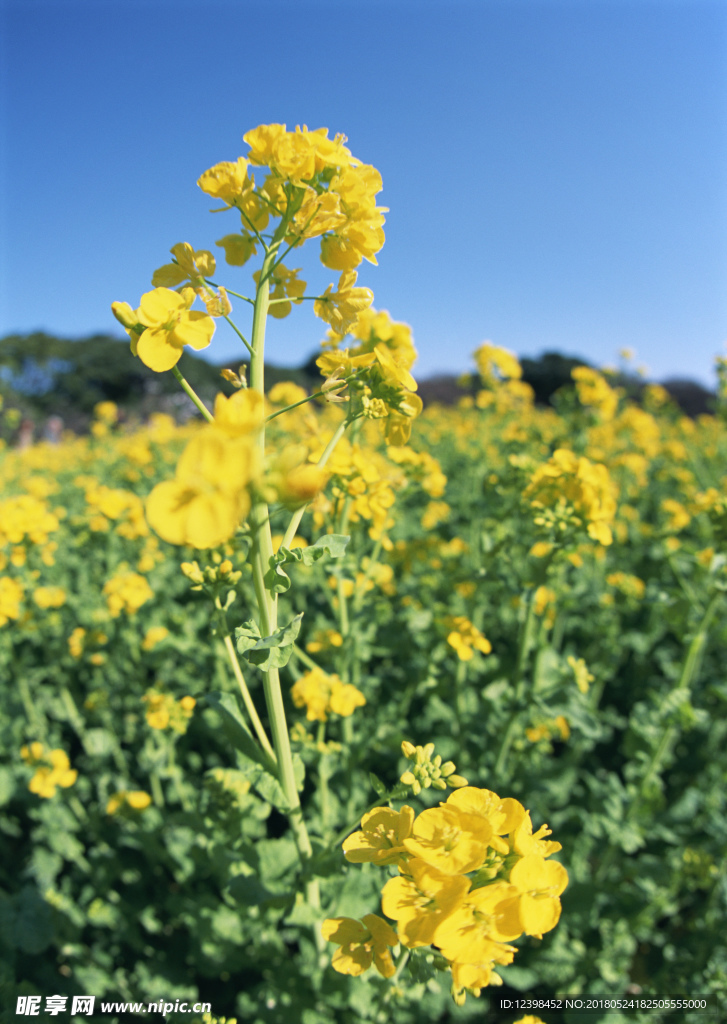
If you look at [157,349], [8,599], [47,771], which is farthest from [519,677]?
[8,599]

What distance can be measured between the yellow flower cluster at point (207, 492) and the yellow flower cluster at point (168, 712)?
1881mm

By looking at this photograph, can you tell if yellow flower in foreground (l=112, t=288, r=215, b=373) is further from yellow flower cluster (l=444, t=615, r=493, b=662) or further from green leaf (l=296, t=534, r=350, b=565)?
yellow flower cluster (l=444, t=615, r=493, b=662)

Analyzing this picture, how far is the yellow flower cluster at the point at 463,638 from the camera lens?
109 inches

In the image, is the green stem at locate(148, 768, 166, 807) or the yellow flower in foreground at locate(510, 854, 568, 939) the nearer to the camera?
the yellow flower in foreground at locate(510, 854, 568, 939)

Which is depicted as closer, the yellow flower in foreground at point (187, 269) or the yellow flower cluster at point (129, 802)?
the yellow flower in foreground at point (187, 269)

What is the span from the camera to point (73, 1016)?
221 cm

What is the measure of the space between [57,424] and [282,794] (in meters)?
20.1

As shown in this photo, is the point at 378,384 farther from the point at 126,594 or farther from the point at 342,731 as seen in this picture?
the point at 126,594

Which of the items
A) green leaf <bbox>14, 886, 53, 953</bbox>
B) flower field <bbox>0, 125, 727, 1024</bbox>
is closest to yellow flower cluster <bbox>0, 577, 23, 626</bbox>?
flower field <bbox>0, 125, 727, 1024</bbox>

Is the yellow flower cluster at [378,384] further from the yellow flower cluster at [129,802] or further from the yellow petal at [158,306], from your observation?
the yellow flower cluster at [129,802]

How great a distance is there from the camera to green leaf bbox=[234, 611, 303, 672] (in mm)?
1210

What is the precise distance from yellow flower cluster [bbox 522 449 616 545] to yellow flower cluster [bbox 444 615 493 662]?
75 cm

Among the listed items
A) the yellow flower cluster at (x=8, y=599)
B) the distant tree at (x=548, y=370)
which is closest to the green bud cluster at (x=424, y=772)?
the yellow flower cluster at (x=8, y=599)

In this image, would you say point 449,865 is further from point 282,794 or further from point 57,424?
point 57,424
